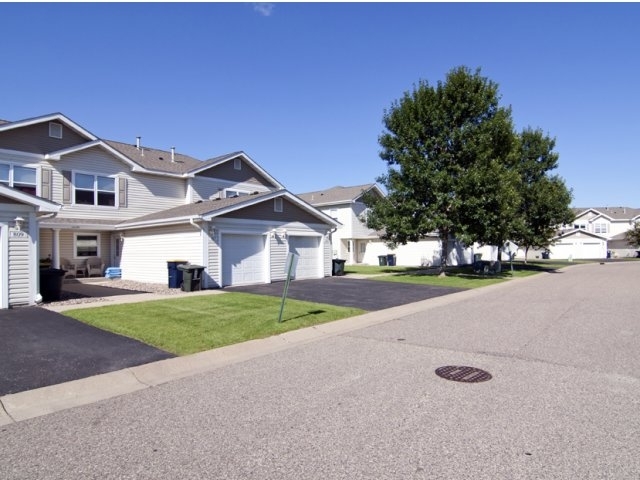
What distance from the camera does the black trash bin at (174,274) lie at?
17188 millimetres

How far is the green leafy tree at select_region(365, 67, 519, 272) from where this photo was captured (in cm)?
2203

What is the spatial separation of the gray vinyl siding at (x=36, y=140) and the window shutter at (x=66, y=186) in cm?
118

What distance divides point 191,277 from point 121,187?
8.98m

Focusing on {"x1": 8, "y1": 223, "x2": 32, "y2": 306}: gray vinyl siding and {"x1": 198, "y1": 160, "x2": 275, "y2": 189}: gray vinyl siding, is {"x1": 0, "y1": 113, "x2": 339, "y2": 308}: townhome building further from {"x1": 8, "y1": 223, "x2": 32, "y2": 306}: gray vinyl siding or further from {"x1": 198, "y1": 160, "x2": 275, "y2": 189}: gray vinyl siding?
{"x1": 8, "y1": 223, "x2": 32, "y2": 306}: gray vinyl siding

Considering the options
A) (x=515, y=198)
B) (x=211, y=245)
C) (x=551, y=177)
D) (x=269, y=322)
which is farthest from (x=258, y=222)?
(x=551, y=177)

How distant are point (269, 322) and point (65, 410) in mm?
5348

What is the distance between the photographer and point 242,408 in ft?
16.5

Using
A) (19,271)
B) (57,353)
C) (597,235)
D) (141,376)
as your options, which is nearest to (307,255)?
(19,271)

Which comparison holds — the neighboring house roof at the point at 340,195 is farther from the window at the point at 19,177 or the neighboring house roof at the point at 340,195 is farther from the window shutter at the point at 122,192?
the window at the point at 19,177

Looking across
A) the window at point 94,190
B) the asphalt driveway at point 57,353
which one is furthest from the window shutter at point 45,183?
the asphalt driveway at point 57,353

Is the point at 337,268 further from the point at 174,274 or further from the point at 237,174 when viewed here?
the point at 174,274

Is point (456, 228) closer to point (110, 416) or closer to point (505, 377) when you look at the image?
point (505, 377)

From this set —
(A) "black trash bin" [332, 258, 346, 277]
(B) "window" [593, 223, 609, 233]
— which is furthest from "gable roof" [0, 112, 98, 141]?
(B) "window" [593, 223, 609, 233]

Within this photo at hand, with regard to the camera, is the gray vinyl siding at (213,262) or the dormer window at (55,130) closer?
the gray vinyl siding at (213,262)
